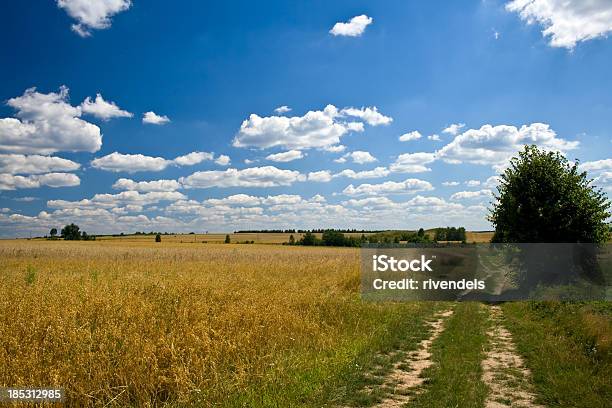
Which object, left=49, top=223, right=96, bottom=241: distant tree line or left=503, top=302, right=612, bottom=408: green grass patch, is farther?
left=49, top=223, right=96, bottom=241: distant tree line

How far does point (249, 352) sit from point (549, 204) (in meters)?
23.1

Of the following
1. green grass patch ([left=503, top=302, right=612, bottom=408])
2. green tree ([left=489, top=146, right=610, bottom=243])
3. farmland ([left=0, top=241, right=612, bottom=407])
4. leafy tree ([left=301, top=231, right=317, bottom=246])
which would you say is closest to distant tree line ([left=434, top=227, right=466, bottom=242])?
leafy tree ([left=301, top=231, right=317, bottom=246])

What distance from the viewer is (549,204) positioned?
26344mm

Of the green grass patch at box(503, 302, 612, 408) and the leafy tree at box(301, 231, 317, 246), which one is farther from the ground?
the leafy tree at box(301, 231, 317, 246)

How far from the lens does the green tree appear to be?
2538 cm

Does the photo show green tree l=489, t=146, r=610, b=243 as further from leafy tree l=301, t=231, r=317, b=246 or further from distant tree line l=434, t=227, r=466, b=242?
leafy tree l=301, t=231, r=317, b=246

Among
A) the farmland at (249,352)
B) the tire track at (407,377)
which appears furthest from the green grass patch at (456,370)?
the tire track at (407,377)

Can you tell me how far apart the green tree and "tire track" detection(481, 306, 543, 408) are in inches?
609

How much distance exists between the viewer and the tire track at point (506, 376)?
24.9ft

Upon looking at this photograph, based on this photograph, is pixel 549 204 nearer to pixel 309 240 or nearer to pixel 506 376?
pixel 506 376

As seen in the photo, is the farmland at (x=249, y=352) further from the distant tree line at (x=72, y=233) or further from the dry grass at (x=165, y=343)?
the distant tree line at (x=72, y=233)

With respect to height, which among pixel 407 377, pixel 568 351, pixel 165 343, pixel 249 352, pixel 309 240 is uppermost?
pixel 309 240

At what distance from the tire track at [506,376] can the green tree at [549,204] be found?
15475mm

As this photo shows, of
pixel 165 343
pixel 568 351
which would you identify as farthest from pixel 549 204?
pixel 165 343
